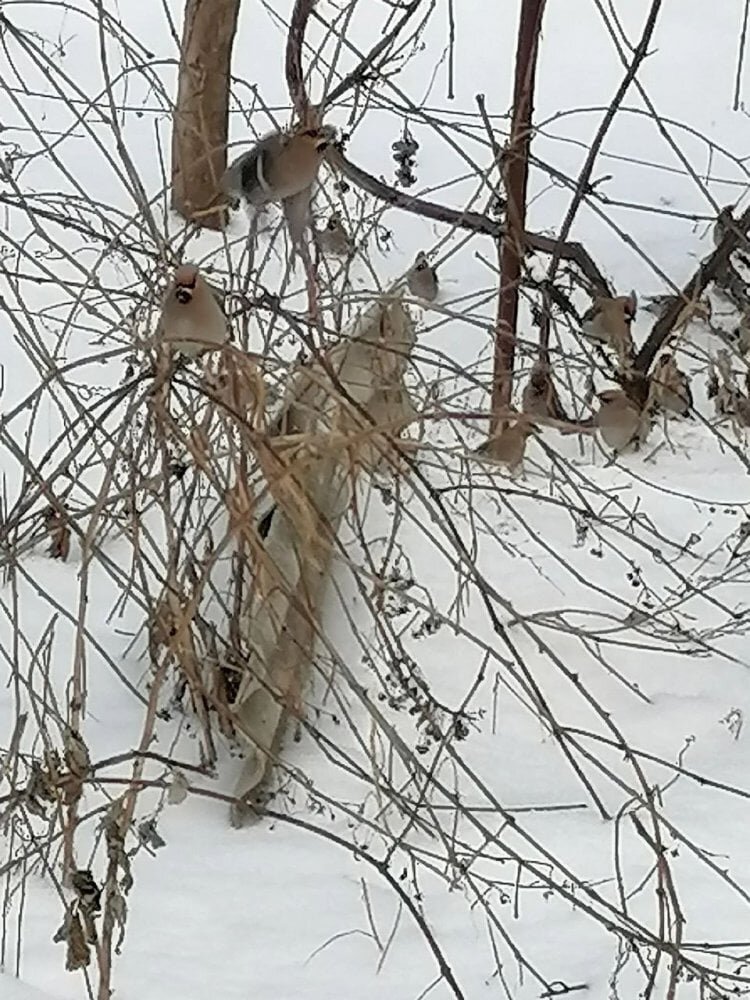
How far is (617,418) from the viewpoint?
2.66m

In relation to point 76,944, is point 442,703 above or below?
above

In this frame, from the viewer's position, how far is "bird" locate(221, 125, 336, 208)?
1.62 m

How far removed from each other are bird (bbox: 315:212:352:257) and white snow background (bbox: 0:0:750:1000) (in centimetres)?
6

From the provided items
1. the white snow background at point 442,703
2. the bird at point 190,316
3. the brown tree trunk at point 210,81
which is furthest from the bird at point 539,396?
the bird at point 190,316

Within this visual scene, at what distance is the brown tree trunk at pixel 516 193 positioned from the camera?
2.69m

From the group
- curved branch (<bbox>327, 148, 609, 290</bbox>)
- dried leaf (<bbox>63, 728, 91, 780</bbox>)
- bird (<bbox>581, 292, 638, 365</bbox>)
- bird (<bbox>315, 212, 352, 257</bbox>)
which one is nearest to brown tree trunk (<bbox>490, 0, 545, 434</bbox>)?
curved branch (<bbox>327, 148, 609, 290</bbox>)

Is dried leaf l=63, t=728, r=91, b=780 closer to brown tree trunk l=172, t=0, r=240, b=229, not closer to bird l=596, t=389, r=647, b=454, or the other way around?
bird l=596, t=389, r=647, b=454

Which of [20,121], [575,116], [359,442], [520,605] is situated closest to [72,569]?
[520,605]

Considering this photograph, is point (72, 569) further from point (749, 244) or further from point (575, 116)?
point (575, 116)

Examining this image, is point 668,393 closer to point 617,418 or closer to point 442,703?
point 617,418

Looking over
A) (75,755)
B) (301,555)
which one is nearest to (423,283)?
(301,555)

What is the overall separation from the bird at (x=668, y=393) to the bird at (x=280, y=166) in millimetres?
1328

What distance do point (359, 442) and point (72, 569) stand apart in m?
1.45

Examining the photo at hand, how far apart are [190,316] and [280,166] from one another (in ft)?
0.80
